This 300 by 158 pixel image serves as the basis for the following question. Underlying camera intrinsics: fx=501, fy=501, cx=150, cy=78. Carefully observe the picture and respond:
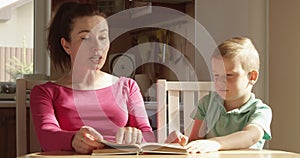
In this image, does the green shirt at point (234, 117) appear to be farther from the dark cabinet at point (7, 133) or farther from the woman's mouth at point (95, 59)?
the dark cabinet at point (7, 133)

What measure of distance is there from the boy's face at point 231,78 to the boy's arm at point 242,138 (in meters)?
0.13

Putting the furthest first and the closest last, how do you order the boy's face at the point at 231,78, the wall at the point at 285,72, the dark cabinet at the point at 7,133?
the dark cabinet at the point at 7,133, the wall at the point at 285,72, the boy's face at the point at 231,78

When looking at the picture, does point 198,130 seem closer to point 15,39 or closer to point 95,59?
point 95,59

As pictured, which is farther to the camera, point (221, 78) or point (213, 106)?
point (213, 106)

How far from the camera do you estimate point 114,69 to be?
3492mm

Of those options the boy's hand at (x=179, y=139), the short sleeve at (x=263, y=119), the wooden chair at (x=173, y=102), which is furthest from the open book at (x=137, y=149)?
the wooden chair at (x=173, y=102)

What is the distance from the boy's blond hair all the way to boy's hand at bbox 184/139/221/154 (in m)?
0.27

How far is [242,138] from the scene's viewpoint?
133cm

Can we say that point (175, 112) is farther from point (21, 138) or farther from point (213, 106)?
point (21, 138)

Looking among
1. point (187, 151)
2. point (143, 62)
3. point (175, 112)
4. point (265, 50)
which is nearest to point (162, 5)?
point (143, 62)

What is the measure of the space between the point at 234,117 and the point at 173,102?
0.45m

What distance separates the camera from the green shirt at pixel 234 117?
139 centimetres

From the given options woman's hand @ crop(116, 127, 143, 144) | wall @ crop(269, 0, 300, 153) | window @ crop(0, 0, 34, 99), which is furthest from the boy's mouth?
window @ crop(0, 0, 34, 99)

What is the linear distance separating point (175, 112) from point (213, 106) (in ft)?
1.24
